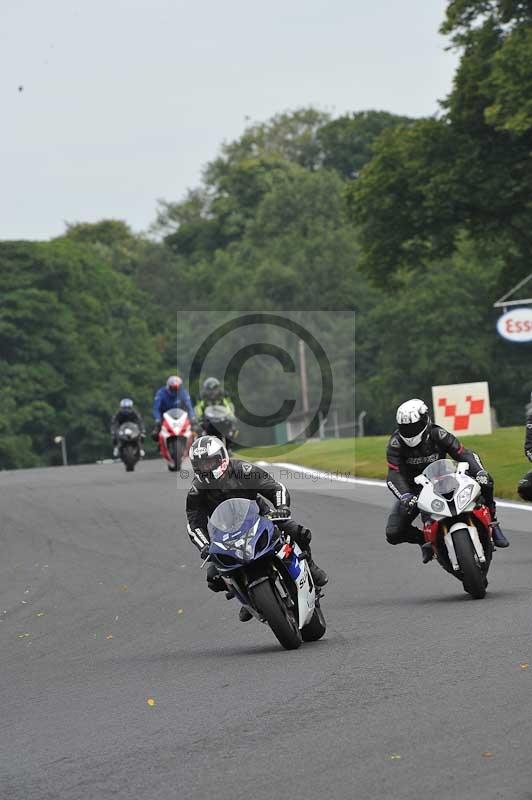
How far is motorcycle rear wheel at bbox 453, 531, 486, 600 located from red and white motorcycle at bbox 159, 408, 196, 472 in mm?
17422

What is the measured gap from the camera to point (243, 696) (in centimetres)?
854

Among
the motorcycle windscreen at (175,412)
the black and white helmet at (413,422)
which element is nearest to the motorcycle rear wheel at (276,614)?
the black and white helmet at (413,422)

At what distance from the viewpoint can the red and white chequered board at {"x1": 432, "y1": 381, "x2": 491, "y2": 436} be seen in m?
31.7

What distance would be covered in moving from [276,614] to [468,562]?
6.98 feet

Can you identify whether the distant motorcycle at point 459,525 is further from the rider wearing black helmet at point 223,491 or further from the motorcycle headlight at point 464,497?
the rider wearing black helmet at point 223,491

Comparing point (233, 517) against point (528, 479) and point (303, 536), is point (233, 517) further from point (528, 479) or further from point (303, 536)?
point (528, 479)

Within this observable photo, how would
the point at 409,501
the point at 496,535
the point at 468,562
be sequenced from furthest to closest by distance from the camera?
the point at 409,501
the point at 496,535
the point at 468,562

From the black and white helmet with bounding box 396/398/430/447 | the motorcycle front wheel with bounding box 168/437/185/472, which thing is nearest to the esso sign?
the motorcycle front wheel with bounding box 168/437/185/472

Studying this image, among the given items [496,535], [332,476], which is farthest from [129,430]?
[496,535]

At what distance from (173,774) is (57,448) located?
76.7 meters

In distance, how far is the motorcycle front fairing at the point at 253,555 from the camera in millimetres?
10219

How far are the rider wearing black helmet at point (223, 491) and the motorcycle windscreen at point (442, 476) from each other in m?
1.55

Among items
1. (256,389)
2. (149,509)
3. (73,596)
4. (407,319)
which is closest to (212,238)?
(256,389)

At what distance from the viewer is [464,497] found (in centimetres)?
1198
